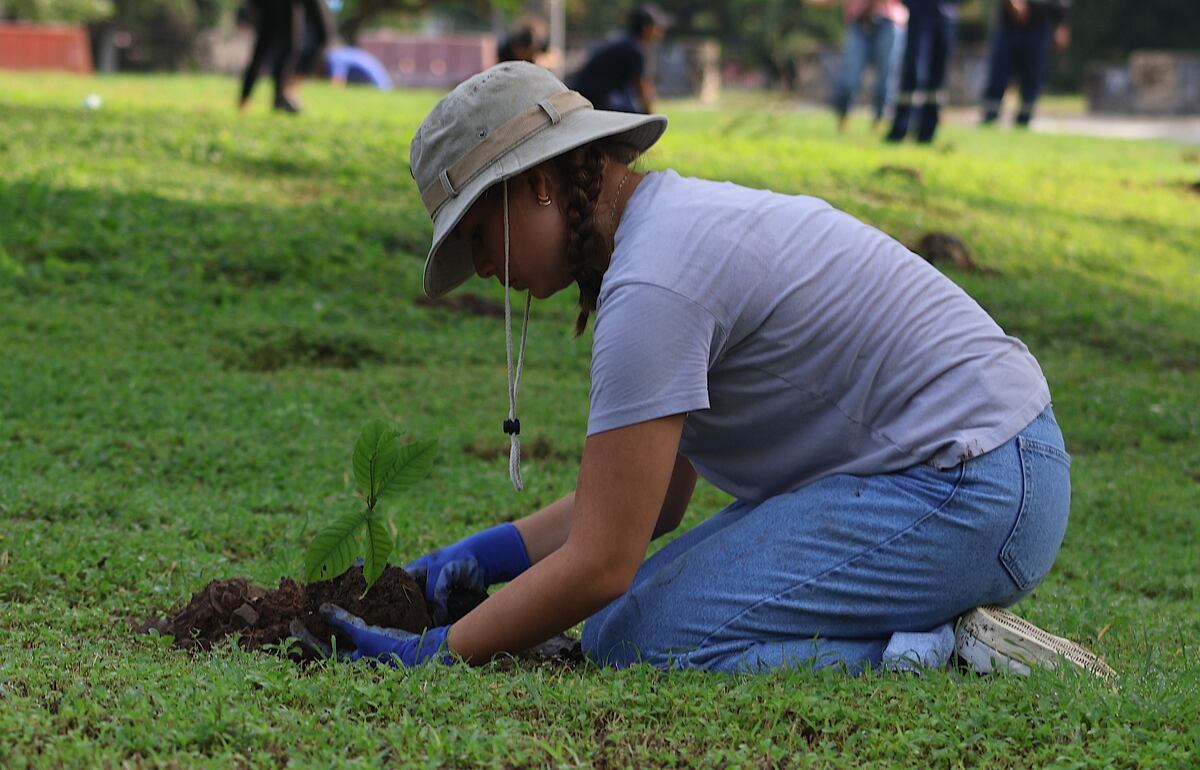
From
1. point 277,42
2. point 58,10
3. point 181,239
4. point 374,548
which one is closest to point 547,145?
point 374,548

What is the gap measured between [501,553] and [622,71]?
25.8 ft

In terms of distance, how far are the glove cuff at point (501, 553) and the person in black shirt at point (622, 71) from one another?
7.50 metres

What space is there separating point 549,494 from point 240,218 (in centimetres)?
384

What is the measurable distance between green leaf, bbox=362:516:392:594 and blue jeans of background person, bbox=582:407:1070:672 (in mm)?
559

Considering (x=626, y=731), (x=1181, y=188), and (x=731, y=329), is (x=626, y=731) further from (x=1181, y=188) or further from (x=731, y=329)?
(x=1181, y=188)

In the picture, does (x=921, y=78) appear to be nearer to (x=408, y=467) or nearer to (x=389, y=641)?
(x=408, y=467)

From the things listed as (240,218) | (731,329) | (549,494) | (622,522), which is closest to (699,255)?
(731,329)

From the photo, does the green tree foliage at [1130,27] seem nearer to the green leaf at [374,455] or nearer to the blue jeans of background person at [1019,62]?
the blue jeans of background person at [1019,62]

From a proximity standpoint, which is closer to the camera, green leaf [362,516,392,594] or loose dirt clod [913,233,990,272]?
green leaf [362,516,392,594]

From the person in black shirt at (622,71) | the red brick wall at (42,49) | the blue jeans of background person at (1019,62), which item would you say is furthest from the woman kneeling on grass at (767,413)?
the red brick wall at (42,49)

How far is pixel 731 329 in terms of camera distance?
2.81m

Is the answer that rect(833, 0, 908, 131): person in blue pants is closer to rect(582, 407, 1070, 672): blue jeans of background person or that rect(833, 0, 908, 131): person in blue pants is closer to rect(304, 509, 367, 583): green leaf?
rect(582, 407, 1070, 672): blue jeans of background person

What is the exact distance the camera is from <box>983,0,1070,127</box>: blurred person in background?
16062 mm

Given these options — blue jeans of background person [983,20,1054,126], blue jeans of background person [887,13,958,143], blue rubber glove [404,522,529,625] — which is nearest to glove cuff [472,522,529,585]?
blue rubber glove [404,522,529,625]
